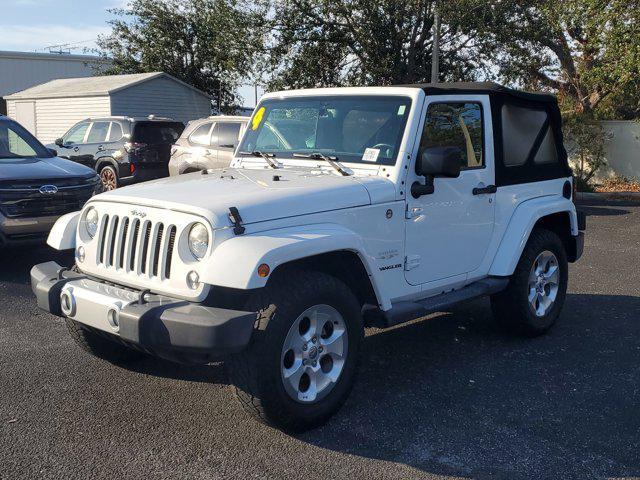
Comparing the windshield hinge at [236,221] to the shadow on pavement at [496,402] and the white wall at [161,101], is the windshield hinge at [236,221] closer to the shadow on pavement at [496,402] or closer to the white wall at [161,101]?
the shadow on pavement at [496,402]

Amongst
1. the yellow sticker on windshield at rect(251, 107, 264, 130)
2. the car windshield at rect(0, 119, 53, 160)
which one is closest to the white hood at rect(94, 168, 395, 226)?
the yellow sticker on windshield at rect(251, 107, 264, 130)

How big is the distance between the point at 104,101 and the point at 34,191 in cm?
1661

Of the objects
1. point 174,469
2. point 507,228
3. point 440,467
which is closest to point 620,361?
point 507,228

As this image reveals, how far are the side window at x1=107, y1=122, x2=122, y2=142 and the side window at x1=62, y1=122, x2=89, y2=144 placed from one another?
2.95ft

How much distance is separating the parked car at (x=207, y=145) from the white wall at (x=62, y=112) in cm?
1105

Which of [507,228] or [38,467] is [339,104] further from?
[38,467]

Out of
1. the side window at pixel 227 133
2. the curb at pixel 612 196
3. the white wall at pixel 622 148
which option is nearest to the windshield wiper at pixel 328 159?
the side window at pixel 227 133

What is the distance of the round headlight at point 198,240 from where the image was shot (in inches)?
147

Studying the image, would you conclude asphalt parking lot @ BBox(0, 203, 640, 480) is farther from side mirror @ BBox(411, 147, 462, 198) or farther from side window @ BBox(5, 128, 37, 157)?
side window @ BBox(5, 128, 37, 157)

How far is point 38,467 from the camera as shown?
11.6 feet

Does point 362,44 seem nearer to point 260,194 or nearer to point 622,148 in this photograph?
point 622,148

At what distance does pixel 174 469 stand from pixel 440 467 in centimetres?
133

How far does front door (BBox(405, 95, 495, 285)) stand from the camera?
4.66m

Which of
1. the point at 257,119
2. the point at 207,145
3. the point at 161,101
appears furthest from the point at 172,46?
the point at 257,119
